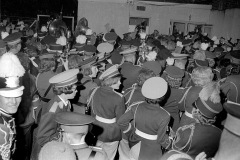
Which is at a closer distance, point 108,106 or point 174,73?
point 108,106

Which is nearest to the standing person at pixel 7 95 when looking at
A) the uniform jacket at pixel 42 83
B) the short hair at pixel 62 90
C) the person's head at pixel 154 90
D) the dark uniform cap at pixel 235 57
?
the short hair at pixel 62 90

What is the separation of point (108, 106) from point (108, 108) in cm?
4

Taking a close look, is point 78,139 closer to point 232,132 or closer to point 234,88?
point 232,132

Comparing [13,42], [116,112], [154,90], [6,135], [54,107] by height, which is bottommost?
[116,112]

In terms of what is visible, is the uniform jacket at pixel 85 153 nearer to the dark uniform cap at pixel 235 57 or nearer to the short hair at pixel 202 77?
the short hair at pixel 202 77

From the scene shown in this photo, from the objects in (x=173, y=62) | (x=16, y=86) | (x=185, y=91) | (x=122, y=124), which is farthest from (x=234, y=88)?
(x=16, y=86)

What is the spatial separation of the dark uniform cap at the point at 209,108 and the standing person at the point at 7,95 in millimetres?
2105

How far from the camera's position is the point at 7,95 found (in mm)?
2766

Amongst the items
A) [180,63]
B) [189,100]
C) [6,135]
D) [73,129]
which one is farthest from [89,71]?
[73,129]

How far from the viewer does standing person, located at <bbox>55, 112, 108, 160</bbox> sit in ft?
7.93

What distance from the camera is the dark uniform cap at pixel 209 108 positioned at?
2.99 meters

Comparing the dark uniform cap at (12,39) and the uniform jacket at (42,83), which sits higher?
the dark uniform cap at (12,39)

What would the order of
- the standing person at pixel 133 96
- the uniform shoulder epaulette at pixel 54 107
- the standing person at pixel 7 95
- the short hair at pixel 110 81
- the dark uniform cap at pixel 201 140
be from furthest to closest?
1. the standing person at pixel 133 96
2. the short hair at pixel 110 81
3. the uniform shoulder epaulette at pixel 54 107
4. the dark uniform cap at pixel 201 140
5. the standing person at pixel 7 95

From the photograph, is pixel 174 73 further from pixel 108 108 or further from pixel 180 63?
pixel 108 108
